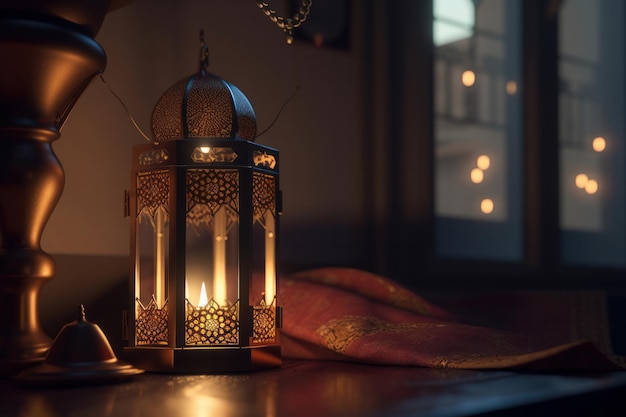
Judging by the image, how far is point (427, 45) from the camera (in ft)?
6.47

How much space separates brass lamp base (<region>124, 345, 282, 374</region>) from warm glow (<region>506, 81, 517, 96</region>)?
178 centimetres

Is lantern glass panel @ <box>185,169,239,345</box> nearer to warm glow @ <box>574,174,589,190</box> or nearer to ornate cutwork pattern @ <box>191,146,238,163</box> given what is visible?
ornate cutwork pattern @ <box>191,146,238,163</box>

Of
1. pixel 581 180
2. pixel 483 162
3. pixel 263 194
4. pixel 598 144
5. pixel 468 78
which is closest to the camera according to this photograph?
pixel 263 194

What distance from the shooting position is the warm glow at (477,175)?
2404 millimetres

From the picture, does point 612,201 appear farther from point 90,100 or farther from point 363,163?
point 90,100

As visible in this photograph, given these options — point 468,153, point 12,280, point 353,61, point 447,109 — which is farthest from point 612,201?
point 12,280

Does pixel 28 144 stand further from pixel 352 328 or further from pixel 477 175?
pixel 477 175

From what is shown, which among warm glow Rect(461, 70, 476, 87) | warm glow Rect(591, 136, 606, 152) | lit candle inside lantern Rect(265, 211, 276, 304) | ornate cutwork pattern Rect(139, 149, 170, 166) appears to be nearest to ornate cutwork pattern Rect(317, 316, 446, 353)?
lit candle inside lantern Rect(265, 211, 276, 304)

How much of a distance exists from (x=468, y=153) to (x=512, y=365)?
1590 millimetres

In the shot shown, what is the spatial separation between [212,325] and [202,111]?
0.25 metres

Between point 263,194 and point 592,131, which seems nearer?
point 263,194

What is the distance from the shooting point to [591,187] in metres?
2.91

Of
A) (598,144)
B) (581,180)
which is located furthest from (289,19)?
(598,144)

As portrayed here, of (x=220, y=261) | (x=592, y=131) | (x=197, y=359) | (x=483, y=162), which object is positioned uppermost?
(x=592, y=131)
